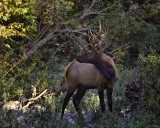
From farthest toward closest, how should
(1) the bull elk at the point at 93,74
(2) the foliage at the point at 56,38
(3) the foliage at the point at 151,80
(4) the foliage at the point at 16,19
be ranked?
(4) the foliage at the point at 16,19
(2) the foliage at the point at 56,38
(1) the bull elk at the point at 93,74
(3) the foliage at the point at 151,80

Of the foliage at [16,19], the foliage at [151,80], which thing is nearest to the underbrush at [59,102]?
the foliage at [151,80]

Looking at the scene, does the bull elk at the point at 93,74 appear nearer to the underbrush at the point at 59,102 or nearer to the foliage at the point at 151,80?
the underbrush at the point at 59,102

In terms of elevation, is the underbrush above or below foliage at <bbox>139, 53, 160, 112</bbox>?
below

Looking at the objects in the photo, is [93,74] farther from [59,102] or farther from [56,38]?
[56,38]

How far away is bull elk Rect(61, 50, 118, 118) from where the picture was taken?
309 inches

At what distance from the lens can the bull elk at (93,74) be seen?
25.7 feet

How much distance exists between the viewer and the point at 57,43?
1339cm

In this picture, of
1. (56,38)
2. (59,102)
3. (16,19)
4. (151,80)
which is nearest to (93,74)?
(59,102)

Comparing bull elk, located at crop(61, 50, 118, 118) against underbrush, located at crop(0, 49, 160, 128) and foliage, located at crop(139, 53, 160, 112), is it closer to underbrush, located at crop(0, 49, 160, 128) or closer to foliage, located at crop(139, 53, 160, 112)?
underbrush, located at crop(0, 49, 160, 128)

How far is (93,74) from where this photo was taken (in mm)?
8031

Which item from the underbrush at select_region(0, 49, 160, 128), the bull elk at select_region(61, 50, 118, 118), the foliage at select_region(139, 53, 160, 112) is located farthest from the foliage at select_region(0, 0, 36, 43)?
the foliage at select_region(139, 53, 160, 112)

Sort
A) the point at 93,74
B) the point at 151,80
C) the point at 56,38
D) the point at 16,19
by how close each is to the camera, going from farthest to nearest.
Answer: the point at 56,38, the point at 16,19, the point at 93,74, the point at 151,80

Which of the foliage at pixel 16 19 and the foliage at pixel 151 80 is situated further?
the foliage at pixel 16 19

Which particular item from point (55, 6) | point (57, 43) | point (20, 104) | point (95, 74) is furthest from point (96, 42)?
point (57, 43)
